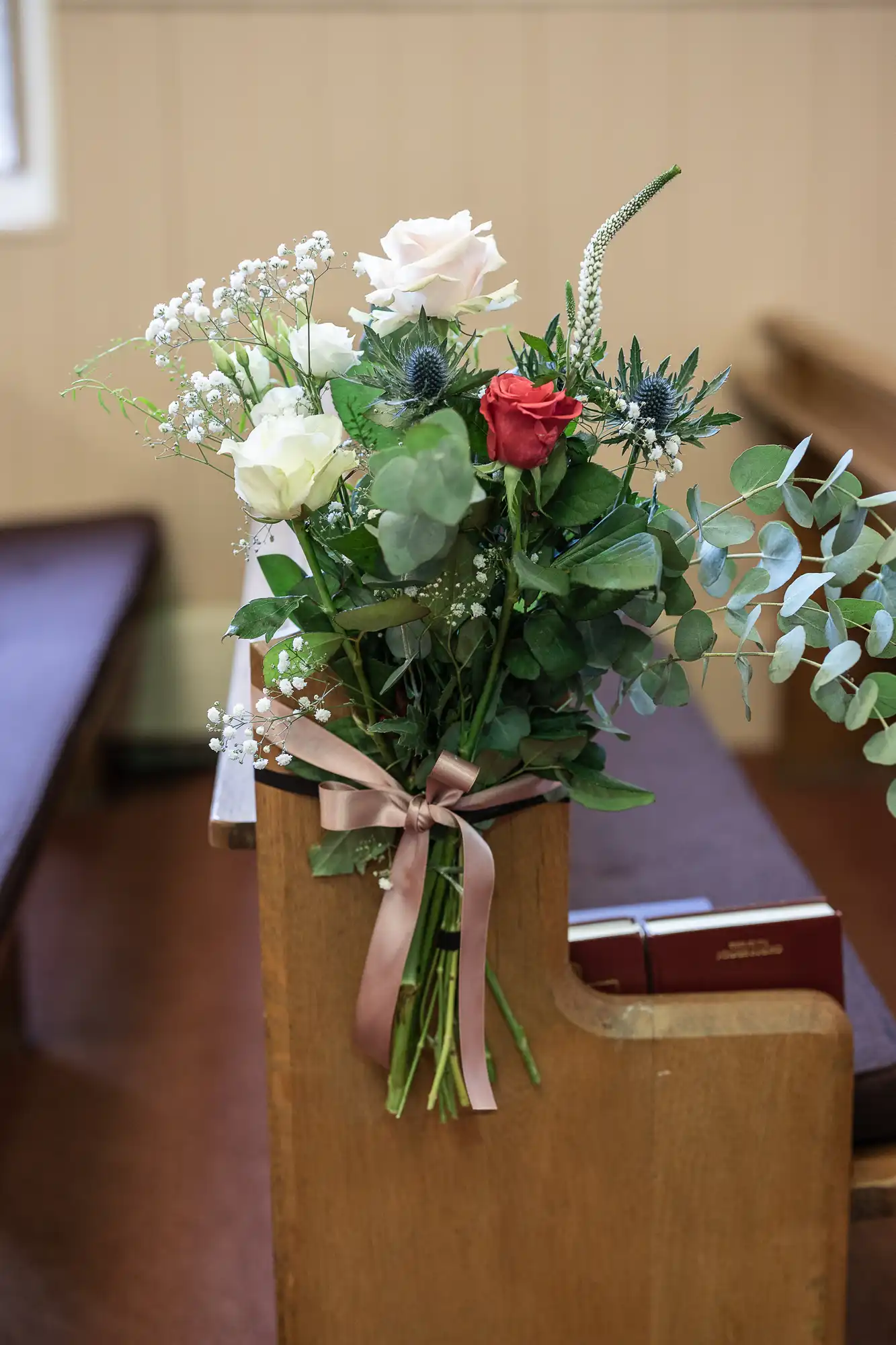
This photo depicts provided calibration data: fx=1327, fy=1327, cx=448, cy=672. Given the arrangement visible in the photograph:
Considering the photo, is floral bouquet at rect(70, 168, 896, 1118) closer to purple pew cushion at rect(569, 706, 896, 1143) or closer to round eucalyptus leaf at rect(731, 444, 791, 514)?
round eucalyptus leaf at rect(731, 444, 791, 514)

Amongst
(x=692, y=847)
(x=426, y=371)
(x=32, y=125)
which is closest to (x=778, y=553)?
(x=426, y=371)

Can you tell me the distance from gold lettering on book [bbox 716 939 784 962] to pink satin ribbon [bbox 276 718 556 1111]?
29 centimetres

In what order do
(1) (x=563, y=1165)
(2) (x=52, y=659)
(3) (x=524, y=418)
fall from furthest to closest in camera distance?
1. (2) (x=52, y=659)
2. (1) (x=563, y=1165)
3. (3) (x=524, y=418)

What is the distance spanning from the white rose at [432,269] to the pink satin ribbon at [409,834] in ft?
1.04

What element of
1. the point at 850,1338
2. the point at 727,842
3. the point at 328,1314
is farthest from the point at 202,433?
the point at 850,1338

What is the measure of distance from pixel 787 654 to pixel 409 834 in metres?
0.32

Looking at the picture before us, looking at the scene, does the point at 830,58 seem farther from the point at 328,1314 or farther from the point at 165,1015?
the point at 328,1314

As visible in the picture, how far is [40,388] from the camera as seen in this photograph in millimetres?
3213

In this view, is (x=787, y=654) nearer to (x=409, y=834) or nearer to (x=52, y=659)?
(x=409, y=834)

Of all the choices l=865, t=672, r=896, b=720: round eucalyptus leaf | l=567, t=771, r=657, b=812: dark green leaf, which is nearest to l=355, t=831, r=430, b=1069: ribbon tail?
l=567, t=771, r=657, b=812: dark green leaf

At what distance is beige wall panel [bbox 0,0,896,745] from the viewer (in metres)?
Answer: 3.06

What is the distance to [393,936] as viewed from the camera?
1.03 m

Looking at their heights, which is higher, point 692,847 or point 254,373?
point 254,373

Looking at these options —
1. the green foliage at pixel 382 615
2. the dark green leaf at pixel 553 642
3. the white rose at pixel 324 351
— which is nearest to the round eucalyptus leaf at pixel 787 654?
the dark green leaf at pixel 553 642
